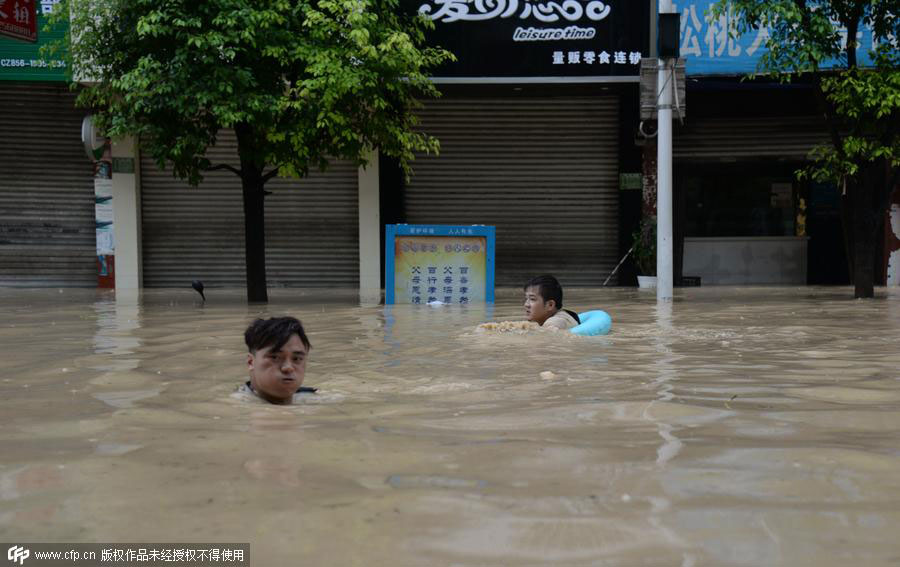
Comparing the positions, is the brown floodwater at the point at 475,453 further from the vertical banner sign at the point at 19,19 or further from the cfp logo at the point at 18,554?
the vertical banner sign at the point at 19,19

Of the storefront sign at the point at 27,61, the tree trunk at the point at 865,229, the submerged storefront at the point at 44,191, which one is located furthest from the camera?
the submerged storefront at the point at 44,191

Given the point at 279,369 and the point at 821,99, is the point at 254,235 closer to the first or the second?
the point at 821,99

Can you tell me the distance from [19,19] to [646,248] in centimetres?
1095

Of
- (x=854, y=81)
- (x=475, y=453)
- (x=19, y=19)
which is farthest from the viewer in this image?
(x=19, y=19)

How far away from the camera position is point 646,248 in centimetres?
1789

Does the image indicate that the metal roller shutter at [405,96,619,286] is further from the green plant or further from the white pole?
the white pole

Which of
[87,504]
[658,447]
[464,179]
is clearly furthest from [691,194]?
[87,504]

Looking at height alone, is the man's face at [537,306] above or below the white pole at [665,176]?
below

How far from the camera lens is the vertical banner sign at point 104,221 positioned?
17969 mm

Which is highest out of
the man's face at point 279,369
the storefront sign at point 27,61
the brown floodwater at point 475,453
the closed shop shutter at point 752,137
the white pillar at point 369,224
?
the storefront sign at point 27,61

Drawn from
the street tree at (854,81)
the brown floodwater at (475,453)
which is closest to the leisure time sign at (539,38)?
the street tree at (854,81)

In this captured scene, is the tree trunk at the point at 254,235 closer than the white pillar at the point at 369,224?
Yes

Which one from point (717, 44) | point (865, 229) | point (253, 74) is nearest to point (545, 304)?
point (253, 74)

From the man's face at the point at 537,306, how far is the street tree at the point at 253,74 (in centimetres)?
519
